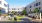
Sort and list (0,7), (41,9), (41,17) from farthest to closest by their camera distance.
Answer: (0,7) < (41,9) < (41,17)

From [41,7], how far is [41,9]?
1.94ft

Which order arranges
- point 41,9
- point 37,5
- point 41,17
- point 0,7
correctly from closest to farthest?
1. point 41,17
2. point 41,9
3. point 37,5
4. point 0,7

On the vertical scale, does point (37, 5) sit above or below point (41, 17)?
above


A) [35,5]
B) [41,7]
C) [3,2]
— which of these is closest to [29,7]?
[35,5]

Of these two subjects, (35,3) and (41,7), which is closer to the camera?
(41,7)

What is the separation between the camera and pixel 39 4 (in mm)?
Result: 27297

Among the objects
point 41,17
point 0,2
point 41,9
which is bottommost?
point 41,17

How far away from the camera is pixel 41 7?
87.2 feet

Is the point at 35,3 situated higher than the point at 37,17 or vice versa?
the point at 35,3

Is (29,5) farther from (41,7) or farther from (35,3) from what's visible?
(41,7)

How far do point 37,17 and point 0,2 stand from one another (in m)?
13.4

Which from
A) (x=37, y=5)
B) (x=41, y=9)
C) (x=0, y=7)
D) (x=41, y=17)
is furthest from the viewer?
(x=0, y=7)

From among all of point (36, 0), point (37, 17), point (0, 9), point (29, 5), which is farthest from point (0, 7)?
point (37, 17)

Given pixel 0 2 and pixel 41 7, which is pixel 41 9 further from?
pixel 0 2
